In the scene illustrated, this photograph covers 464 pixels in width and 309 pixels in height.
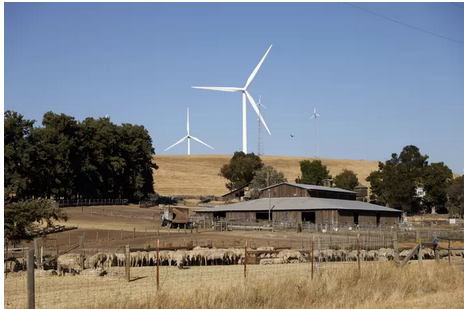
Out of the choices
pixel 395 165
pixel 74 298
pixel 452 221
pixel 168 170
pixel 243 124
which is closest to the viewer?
pixel 74 298

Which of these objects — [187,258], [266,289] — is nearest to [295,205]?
[187,258]

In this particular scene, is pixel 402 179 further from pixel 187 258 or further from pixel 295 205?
pixel 187 258

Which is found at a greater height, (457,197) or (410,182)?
(410,182)

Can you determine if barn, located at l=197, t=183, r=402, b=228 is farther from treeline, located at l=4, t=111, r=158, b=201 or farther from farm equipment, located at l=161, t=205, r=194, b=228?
treeline, located at l=4, t=111, r=158, b=201

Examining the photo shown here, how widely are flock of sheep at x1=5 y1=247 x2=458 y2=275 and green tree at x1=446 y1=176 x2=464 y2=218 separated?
75.0 meters

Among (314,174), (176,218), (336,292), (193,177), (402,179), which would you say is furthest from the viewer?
(193,177)

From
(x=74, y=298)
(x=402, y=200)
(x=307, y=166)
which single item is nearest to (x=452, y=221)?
(x=402, y=200)

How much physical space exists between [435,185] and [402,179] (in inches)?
350

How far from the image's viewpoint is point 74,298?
20766mm

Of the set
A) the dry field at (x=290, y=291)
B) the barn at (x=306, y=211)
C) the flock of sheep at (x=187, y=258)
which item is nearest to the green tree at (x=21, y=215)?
the flock of sheep at (x=187, y=258)

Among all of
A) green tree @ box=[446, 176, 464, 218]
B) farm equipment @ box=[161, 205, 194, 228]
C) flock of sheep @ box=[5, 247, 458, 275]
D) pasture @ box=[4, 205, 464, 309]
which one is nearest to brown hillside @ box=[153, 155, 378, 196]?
green tree @ box=[446, 176, 464, 218]

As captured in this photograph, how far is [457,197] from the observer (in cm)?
10800

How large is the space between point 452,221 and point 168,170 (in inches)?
4159

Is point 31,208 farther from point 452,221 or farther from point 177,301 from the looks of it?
point 452,221
